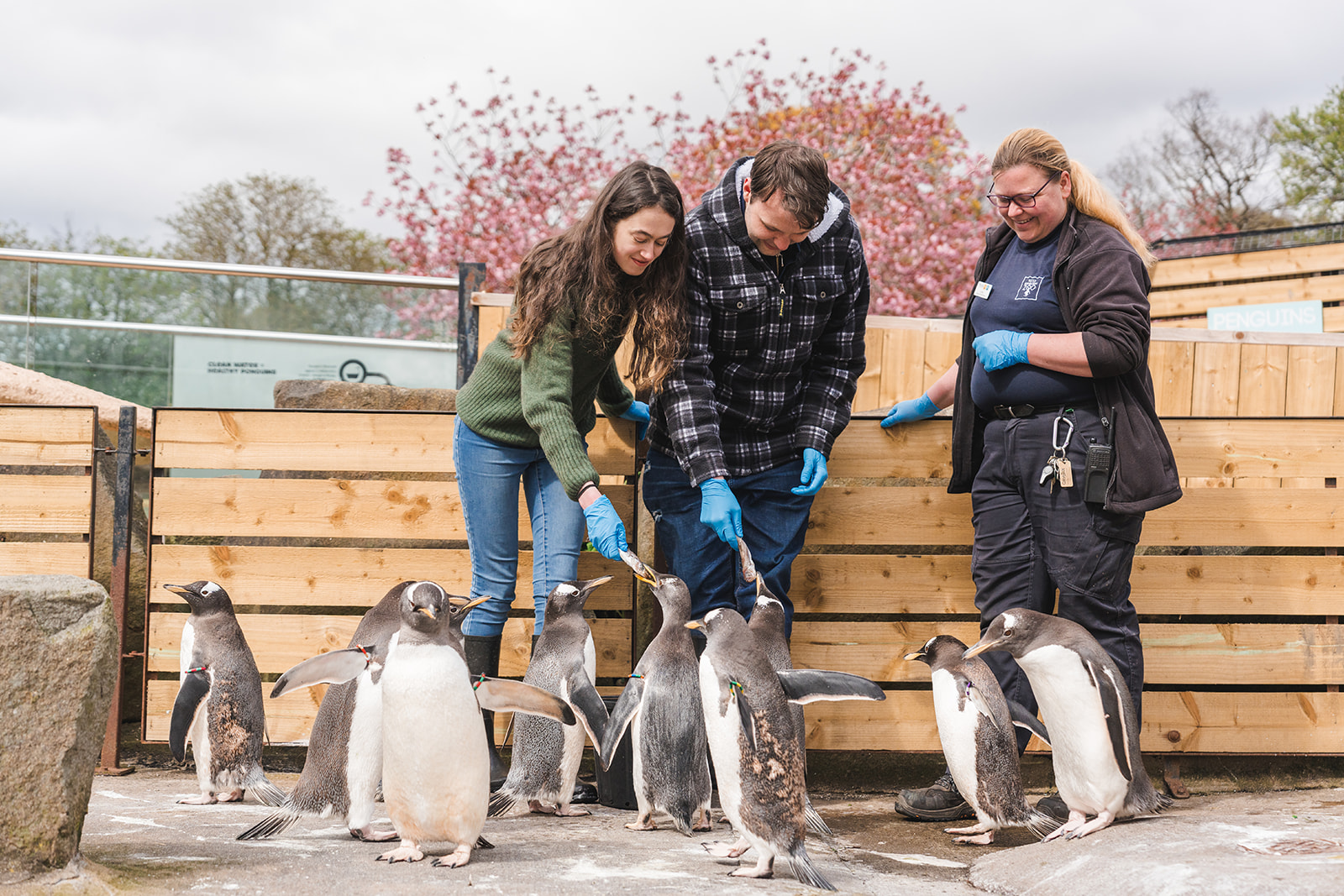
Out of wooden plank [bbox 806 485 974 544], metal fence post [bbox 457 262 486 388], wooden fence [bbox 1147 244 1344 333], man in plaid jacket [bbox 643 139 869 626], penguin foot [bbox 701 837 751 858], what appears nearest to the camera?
penguin foot [bbox 701 837 751 858]

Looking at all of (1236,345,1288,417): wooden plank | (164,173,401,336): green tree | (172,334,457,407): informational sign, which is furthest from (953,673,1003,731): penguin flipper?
(164,173,401,336): green tree

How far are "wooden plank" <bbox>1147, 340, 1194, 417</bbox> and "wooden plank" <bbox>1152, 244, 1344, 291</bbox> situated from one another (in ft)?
Answer: 19.5

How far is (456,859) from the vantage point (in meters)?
2.44

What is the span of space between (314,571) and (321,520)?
0.20 metres

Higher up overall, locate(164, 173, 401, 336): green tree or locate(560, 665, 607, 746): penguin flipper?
locate(164, 173, 401, 336): green tree

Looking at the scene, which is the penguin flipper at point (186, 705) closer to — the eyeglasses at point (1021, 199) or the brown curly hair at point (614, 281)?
the brown curly hair at point (614, 281)

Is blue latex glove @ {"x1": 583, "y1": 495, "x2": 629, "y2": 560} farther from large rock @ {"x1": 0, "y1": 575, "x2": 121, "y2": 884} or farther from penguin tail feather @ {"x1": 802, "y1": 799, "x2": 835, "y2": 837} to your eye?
large rock @ {"x1": 0, "y1": 575, "x2": 121, "y2": 884}

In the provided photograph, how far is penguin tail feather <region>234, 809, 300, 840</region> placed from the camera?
2.66m

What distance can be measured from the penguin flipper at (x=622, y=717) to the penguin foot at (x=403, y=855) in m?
0.64

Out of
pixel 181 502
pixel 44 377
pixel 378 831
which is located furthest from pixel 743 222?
pixel 44 377

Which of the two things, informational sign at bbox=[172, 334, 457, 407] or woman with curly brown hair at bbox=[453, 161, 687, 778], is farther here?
informational sign at bbox=[172, 334, 457, 407]

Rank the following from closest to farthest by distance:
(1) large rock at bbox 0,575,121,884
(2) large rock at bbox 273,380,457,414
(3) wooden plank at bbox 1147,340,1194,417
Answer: (1) large rock at bbox 0,575,121,884 < (3) wooden plank at bbox 1147,340,1194,417 < (2) large rock at bbox 273,380,457,414

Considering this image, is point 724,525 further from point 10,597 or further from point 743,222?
point 10,597

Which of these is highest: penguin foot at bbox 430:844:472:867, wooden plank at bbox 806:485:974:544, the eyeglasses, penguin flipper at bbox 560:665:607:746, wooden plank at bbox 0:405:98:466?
the eyeglasses
